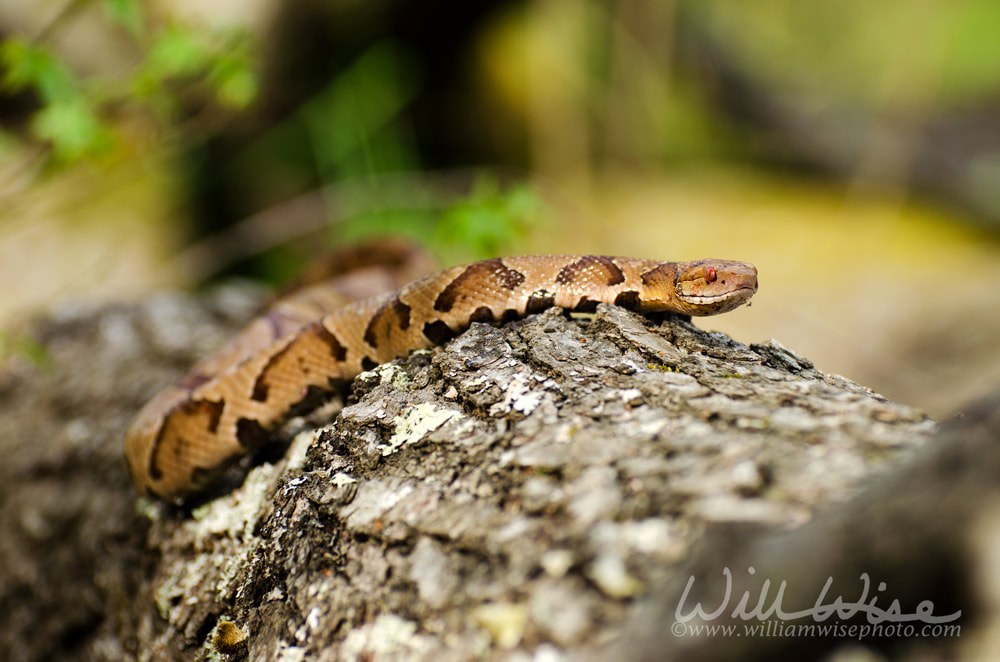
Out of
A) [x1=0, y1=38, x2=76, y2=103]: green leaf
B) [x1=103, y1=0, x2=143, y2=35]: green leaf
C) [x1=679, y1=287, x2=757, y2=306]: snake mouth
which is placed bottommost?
[x1=679, y1=287, x2=757, y2=306]: snake mouth

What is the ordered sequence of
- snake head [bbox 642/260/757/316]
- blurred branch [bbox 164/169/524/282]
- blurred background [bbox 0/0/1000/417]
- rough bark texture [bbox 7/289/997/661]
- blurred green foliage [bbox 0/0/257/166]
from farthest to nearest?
blurred branch [bbox 164/169/524/282]
blurred background [bbox 0/0/1000/417]
blurred green foliage [bbox 0/0/257/166]
snake head [bbox 642/260/757/316]
rough bark texture [bbox 7/289/997/661]

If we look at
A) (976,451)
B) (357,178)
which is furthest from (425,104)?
(976,451)

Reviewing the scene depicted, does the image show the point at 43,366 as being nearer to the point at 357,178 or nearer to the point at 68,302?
the point at 68,302

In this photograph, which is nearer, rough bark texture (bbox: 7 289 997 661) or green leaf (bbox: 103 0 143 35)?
rough bark texture (bbox: 7 289 997 661)

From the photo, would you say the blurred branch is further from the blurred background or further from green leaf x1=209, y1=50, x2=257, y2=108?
green leaf x1=209, y1=50, x2=257, y2=108

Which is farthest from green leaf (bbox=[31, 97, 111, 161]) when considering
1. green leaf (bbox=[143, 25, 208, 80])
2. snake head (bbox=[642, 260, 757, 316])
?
snake head (bbox=[642, 260, 757, 316])

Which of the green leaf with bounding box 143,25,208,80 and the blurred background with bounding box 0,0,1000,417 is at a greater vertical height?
the green leaf with bounding box 143,25,208,80

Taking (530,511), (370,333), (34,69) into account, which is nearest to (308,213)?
(34,69)

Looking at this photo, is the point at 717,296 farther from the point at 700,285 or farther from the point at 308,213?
the point at 308,213
